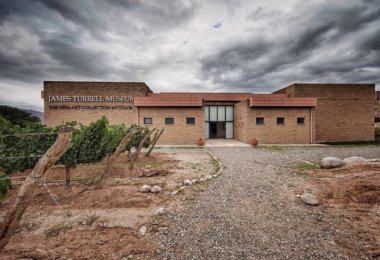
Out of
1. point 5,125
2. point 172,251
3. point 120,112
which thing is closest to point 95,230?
point 172,251

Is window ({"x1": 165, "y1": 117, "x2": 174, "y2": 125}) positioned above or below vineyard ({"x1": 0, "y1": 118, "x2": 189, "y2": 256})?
above

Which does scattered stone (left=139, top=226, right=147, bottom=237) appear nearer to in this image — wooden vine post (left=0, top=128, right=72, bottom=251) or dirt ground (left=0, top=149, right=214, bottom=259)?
dirt ground (left=0, top=149, right=214, bottom=259)

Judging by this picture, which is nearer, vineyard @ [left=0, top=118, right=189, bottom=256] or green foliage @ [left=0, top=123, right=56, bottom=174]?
vineyard @ [left=0, top=118, right=189, bottom=256]

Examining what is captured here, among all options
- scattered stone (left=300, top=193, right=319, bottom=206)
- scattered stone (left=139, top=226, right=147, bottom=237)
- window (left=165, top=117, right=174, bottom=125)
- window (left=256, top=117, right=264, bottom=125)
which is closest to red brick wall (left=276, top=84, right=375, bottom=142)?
window (left=256, top=117, right=264, bottom=125)

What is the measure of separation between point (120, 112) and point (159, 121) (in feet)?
16.4

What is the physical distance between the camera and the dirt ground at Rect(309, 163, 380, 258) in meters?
3.37

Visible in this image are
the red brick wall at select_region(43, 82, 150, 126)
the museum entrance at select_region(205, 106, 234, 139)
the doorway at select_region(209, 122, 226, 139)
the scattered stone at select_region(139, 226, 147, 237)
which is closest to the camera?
the scattered stone at select_region(139, 226, 147, 237)

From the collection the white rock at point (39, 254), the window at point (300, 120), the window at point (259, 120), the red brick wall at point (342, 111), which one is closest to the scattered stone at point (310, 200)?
the white rock at point (39, 254)

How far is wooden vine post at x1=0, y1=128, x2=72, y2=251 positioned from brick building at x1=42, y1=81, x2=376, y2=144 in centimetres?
1620

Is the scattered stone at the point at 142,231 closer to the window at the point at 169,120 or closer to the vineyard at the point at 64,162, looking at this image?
the vineyard at the point at 64,162

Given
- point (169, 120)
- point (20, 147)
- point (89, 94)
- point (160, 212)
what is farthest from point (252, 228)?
point (89, 94)

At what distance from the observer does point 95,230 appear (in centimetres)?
373

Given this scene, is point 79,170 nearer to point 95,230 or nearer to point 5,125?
point 5,125

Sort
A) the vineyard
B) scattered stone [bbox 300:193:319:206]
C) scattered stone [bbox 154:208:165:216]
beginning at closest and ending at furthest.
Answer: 1. scattered stone [bbox 154:208:165:216]
2. scattered stone [bbox 300:193:319:206]
3. the vineyard
